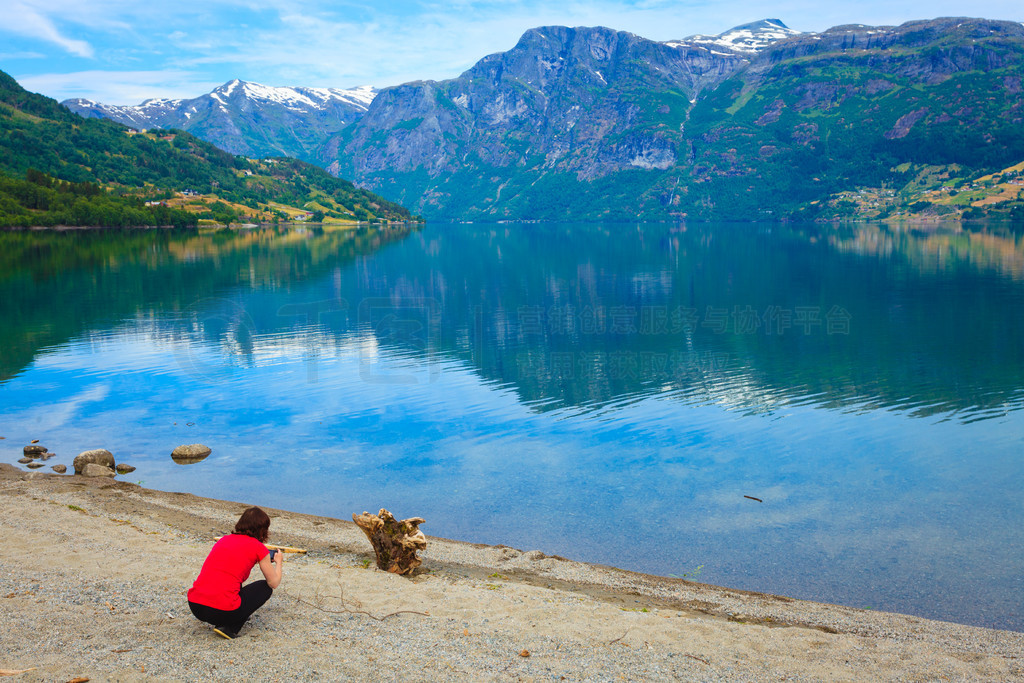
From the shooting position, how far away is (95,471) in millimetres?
25031

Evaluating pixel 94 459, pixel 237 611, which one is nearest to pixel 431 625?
pixel 237 611

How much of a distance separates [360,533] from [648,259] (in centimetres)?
12176

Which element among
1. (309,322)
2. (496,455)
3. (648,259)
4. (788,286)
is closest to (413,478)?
(496,455)

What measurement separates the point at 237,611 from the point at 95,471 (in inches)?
654

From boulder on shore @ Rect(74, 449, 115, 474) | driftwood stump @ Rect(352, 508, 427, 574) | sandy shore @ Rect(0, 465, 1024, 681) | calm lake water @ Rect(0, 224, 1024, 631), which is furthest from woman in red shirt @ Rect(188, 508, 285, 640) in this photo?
boulder on shore @ Rect(74, 449, 115, 474)

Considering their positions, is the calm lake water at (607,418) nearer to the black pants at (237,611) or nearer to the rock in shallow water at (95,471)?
the rock in shallow water at (95,471)

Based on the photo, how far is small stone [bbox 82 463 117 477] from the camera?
983 inches

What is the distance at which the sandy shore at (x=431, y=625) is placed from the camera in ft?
37.3

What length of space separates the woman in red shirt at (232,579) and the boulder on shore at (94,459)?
1693 cm

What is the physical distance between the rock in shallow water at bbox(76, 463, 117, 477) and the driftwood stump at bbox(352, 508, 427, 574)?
13.7 meters

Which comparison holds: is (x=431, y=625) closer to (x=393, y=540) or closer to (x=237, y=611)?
(x=237, y=611)

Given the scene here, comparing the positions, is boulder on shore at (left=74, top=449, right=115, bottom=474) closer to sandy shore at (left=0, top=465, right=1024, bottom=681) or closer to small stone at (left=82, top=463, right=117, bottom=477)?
small stone at (left=82, top=463, right=117, bottom=477)

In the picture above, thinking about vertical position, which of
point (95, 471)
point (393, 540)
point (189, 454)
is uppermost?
point (393, 540)

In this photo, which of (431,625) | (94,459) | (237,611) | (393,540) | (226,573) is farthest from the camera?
(94,459)
